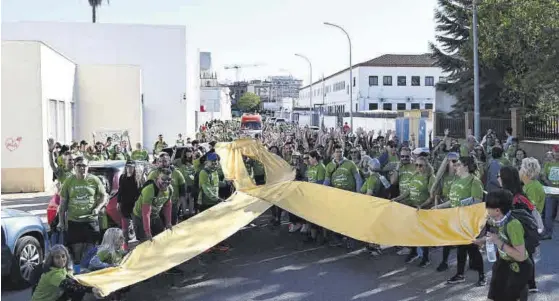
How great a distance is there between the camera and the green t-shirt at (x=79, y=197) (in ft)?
28.5

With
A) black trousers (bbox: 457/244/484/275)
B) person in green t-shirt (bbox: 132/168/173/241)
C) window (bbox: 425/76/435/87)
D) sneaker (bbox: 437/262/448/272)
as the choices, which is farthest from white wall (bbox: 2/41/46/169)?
window (bbox: 425/76/435/87)

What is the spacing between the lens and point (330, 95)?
100 metres

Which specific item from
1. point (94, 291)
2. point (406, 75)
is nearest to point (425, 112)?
point (94, 291)

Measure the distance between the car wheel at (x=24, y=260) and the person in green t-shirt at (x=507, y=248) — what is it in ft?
20.3

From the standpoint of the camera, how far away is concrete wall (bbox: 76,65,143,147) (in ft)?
97.3

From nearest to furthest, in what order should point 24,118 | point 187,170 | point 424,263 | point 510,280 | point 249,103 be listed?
→ point 510,280 → point 424,263 → point 187,170 → point 24,118 → point 249,103

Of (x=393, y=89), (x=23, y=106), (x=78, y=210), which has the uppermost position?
(x=393, y=89)

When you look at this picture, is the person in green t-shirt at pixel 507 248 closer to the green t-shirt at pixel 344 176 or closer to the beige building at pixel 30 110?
the green t-shirt at pixel 344 176

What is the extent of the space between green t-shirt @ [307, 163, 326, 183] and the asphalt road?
1.31m

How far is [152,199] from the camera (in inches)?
343

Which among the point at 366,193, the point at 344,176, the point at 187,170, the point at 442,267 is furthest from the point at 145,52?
the point at 442,267

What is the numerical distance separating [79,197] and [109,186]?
290cm

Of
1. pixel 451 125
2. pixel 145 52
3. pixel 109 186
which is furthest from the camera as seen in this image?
pixel 145 52

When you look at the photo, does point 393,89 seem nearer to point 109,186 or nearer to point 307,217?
point 109,186
